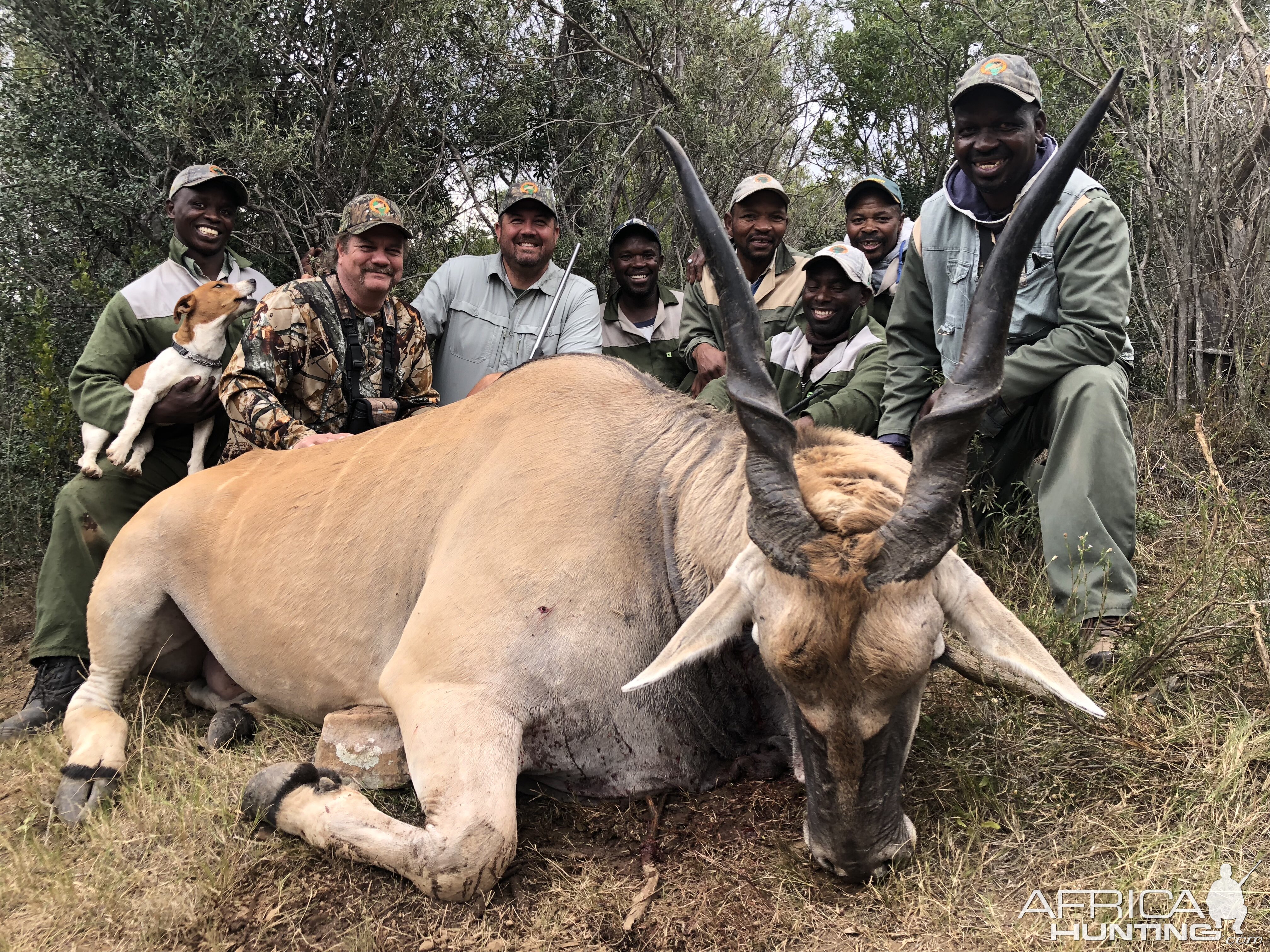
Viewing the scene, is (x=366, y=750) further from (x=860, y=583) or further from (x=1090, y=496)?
(x=1090, y=496)

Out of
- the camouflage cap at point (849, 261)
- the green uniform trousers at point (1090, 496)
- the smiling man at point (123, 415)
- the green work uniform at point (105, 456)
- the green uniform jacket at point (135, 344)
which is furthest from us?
the camouflage cap at point (849, 261)

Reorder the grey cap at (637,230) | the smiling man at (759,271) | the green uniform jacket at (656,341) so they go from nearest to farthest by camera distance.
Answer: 1. the smiling man at (759,271)
2. the grey cap at (637,230)
3. the green uniform jacket at (656,341)

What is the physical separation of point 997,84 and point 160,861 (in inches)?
179

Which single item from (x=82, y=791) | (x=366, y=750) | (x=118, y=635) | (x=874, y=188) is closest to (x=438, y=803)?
(x=366, y=750)

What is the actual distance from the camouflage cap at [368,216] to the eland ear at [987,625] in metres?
3.86

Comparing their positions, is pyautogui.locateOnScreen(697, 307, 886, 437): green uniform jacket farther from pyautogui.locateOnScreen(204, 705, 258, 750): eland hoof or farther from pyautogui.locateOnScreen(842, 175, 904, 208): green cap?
pyautogui.locateOnScreen(204, 705, 258, 750): eland hoof

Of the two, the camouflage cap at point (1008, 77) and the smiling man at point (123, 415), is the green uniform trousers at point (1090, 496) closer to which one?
the camouflage cap at point (1008, 77)

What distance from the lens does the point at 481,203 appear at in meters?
8.58

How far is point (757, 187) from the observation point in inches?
260

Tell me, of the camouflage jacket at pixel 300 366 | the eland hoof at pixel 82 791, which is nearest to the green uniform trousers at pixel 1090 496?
the camouflage jacket at pixel 300 366

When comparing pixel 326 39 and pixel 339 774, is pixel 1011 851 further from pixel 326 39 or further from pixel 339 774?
pixel 326 39

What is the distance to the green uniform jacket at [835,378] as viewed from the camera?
5.20 meters

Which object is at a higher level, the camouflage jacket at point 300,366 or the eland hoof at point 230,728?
the camouflage jacket at point 300,366

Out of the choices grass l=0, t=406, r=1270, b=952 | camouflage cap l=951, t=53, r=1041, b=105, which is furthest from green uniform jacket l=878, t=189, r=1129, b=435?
grass l=0, t=406, r=1270, b=952
